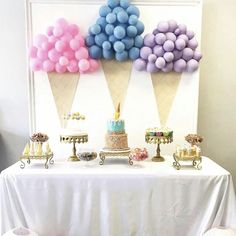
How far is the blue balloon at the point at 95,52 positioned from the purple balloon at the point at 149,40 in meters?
0.32

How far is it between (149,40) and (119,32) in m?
0.23

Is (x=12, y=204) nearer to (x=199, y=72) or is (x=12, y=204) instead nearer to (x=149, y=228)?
(x=149, y=228)

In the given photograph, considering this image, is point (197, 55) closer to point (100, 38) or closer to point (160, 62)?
point (160, 62)

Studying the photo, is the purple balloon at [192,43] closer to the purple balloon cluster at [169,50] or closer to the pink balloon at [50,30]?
the purple balloon cluster at [169,50]

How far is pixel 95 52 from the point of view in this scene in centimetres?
190

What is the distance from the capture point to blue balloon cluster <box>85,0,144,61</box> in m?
1.83

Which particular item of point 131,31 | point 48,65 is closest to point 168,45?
point 131,31

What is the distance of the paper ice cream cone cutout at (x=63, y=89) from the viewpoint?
6.49 ft

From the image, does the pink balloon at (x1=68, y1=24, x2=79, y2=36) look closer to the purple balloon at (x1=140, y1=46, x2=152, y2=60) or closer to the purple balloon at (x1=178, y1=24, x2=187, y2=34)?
the purple balloon at (x1=140, y1=46, x2=152, y2=60)

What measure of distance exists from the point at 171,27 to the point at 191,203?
1.15m

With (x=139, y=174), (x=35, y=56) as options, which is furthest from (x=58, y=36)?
(x=139, y=174)

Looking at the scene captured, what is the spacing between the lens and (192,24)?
1.96 m

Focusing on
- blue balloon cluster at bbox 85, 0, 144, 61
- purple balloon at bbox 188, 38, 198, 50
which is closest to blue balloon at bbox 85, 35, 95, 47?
blue balloon cluster at bbox 85, 0, 144, 61

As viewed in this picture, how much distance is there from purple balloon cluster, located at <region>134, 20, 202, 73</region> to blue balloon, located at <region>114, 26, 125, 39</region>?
0.60 feet
